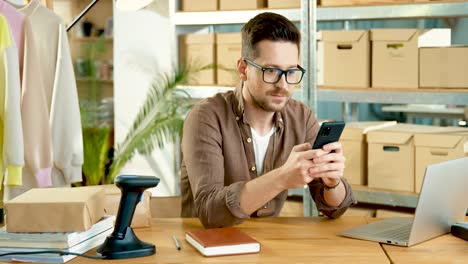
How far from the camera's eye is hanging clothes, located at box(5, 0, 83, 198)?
3.77 metres

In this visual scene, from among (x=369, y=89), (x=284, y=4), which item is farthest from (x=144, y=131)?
(x=369, y=89)

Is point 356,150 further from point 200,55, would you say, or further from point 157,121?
point 157,121

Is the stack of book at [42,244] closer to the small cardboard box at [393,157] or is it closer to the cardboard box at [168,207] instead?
the cardboard box at [168,207]

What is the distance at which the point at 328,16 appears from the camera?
172 inches

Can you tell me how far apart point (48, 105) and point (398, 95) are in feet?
5.65

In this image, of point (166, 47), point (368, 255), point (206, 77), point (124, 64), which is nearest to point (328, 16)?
point (206, 77)

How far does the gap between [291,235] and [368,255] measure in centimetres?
29

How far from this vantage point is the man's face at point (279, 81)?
2693mm

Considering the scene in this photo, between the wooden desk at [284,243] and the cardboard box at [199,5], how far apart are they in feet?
7.69

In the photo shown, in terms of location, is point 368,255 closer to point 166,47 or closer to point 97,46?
point 166,47

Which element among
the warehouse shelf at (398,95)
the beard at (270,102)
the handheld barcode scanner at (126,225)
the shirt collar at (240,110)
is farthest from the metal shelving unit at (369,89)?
the handheld barcode scanner at (126,225)

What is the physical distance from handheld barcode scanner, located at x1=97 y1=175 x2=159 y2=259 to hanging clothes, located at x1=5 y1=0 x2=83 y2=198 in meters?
1.72

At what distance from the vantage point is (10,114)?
3664mm

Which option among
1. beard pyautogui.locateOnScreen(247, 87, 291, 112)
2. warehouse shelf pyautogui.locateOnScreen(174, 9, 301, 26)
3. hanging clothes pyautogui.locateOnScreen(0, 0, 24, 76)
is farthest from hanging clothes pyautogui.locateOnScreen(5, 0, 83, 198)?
beard pyautogui.locateOnScreen(247, 87, 291, 112)
